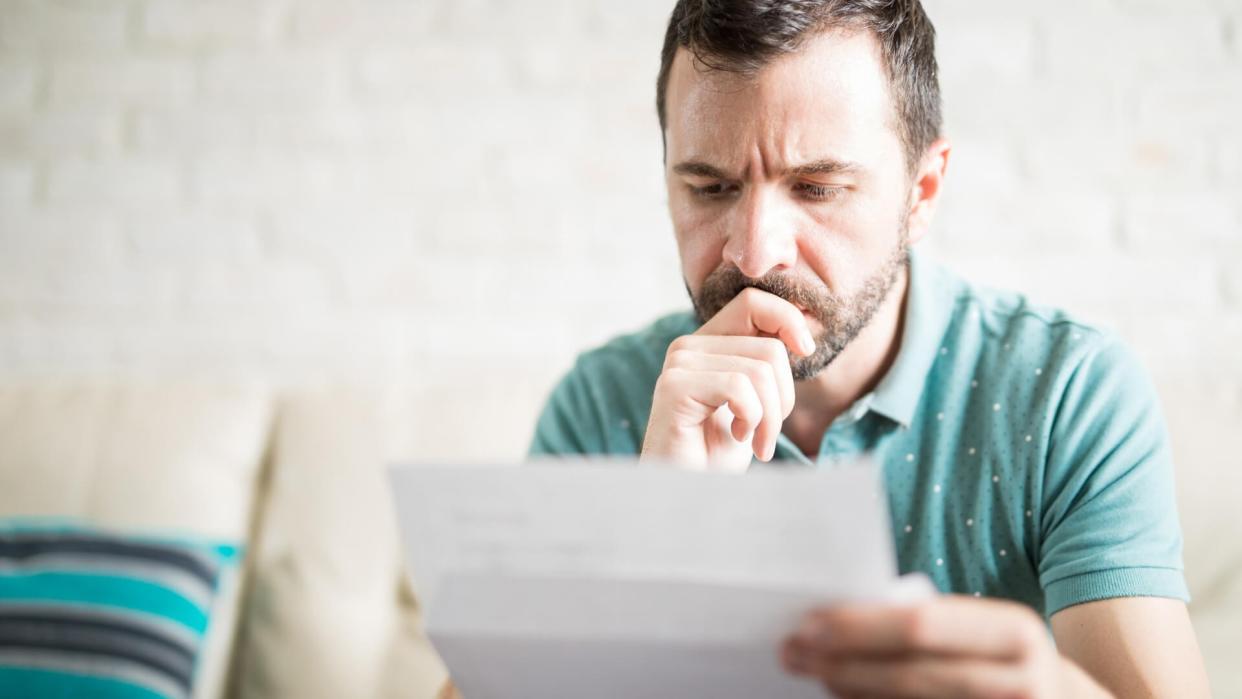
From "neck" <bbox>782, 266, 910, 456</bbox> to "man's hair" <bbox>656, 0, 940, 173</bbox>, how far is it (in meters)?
0.18

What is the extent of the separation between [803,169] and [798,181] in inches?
0.9

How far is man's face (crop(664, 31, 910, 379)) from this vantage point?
3.45ft

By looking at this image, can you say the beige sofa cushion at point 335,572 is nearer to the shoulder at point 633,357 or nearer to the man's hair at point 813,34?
the shoulder at point 633,357

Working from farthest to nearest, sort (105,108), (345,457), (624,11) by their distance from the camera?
(105,108), (624,11), (345,457)

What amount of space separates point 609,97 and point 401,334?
58 centimetres

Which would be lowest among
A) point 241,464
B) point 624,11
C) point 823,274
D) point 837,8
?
point 823,274

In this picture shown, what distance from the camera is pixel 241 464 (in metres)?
1.67

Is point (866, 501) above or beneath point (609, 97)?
beneath

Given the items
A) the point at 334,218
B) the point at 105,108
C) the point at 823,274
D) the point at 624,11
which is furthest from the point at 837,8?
the point at 105,108

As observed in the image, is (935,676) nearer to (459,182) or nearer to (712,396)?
(712,396)

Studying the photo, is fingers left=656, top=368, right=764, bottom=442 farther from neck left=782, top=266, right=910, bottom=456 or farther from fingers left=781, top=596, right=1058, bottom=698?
fingers left=781, top=596, right=1058, bottom=698

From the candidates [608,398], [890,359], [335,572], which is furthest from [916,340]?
[335,572]

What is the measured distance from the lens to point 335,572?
1.56 metres

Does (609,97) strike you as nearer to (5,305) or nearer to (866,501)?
(5,305)
